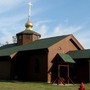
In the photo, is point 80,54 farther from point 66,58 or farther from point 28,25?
point 28,25

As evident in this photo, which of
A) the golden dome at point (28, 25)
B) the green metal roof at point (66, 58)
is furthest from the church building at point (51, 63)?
the golden dome at point (28, 25)

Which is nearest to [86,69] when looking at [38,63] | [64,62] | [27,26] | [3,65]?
[64,62]

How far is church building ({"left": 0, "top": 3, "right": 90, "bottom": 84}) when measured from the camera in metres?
36.1

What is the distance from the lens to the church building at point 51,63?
36.1 m

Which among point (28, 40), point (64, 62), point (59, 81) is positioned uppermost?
point (28, 40)

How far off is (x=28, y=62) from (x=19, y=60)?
139cm

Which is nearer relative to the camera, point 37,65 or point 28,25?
point 37,65

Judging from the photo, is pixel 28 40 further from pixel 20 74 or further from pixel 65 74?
pixel 65 74

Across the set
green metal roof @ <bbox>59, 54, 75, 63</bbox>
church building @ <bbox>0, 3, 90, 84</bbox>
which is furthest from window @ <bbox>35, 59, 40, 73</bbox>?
green metal roof @ <bbox>59, 54, 75, 63</bbox>

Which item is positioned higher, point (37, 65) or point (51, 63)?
point (51, 63)

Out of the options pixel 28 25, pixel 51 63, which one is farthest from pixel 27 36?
pixel 51 63

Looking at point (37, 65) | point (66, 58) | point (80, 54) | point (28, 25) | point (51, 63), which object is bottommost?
point (37, 65)

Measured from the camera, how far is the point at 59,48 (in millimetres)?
37812

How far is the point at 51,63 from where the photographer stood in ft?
120
